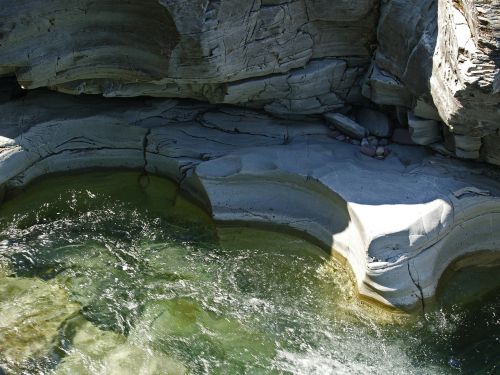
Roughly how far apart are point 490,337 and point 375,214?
123 cm

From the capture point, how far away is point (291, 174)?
20.2 ft

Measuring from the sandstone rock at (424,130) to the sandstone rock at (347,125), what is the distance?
0.53 m

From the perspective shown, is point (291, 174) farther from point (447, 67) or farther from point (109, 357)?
point (109, 357)

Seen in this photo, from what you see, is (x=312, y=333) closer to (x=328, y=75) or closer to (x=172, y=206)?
(x=172, y=206)

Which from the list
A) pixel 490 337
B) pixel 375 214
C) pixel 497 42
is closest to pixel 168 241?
pixel 375 214

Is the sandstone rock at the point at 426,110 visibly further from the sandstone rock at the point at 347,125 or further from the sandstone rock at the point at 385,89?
the sandstone rock at the point at 347,125

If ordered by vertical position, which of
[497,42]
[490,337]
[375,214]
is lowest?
[490,337]

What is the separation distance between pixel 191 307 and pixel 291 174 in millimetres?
1431

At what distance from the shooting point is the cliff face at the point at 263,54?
5.65m

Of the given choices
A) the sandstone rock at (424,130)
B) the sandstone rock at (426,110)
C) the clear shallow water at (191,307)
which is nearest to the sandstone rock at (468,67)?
the sandstone rock at (426,110)

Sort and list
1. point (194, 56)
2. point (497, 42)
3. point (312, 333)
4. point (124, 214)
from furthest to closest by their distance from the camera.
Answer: point (124, 214)
point (194, 56)
point (312, 333)
point (497, 42)

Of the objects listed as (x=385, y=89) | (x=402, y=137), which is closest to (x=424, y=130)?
(x=402, y=137)

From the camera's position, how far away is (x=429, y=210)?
5.67 m

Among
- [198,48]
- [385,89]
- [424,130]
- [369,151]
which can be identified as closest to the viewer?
[198,48]
